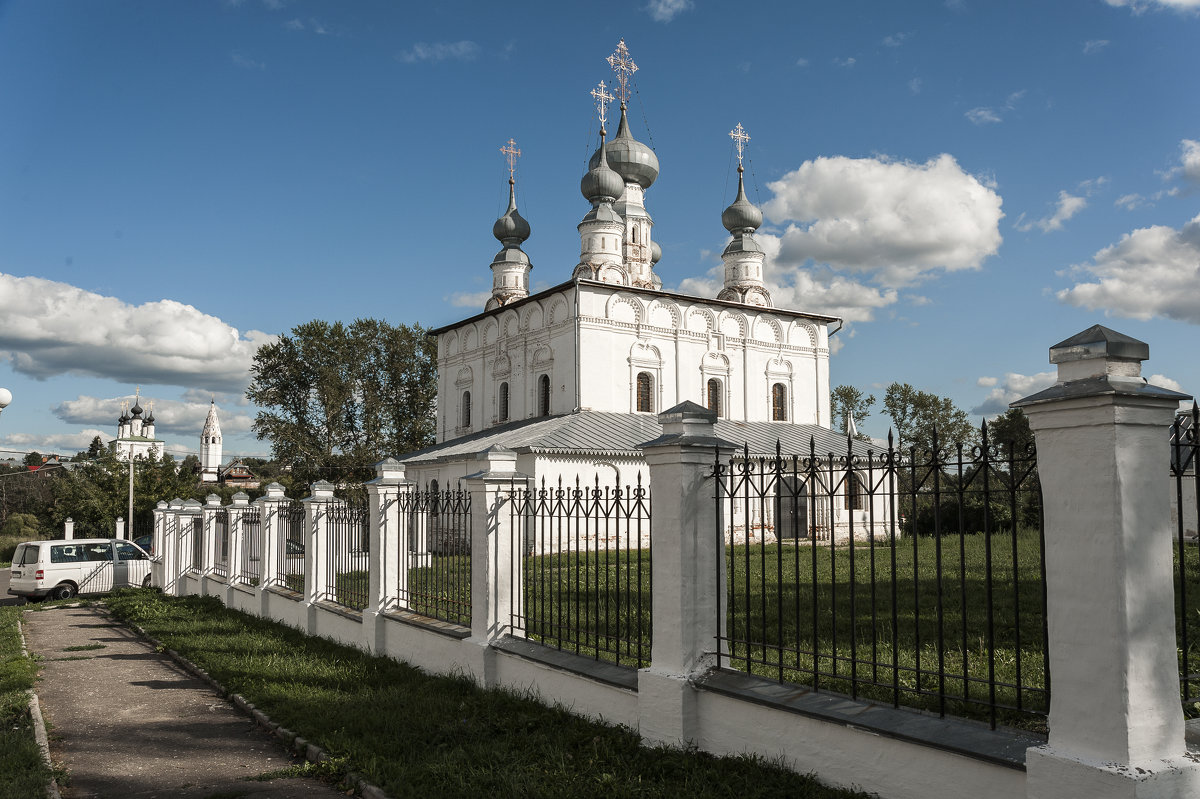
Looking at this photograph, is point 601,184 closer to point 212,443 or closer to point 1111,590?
point 1111,590

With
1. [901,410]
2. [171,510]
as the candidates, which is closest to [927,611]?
[171,510]

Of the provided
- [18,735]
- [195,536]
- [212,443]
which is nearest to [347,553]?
[18,735]

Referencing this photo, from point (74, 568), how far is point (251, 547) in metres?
7.97

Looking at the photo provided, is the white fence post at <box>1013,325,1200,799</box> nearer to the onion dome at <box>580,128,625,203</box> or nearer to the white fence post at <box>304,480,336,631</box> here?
the white fence post at <box>304,480,336,631</box>

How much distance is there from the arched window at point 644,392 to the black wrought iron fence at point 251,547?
56.5 feet

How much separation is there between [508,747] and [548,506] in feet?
6.26

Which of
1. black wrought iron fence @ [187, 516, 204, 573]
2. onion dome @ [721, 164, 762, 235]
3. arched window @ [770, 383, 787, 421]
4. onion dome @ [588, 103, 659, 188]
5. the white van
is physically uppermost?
onion dome @ [588, 103, 659, 188]

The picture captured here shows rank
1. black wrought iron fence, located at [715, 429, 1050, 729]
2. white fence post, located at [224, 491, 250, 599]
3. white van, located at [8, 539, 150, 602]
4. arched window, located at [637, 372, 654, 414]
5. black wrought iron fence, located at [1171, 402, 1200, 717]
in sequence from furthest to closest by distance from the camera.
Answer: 1. arched window, located at [637, 372, 654, 414]
2. white van, located at [8, 539, 150, 602]
3. white fence post, located at [224, 491, 250, 599]
4. black wrought iron fence, located at [715, 429, 1050, 729]
5. black wrought iron fence, located at [1171, 402, 1200, 717]

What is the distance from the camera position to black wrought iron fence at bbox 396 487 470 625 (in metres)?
8.03

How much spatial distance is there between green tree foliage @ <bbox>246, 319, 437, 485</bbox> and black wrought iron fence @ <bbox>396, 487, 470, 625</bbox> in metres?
30.8

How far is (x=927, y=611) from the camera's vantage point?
9.32m

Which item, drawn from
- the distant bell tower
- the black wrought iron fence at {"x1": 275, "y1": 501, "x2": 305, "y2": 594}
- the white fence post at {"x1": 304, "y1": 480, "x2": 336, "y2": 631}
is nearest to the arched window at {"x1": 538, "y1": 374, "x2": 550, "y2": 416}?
the black wrought iron fence at {"x1": 275, "y1": 501, "x2": 305, "y2": 594}

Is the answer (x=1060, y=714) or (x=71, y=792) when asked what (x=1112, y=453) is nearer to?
(x=1060, y=714)

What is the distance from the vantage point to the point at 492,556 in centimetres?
733
